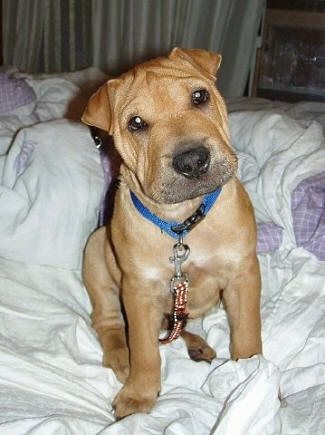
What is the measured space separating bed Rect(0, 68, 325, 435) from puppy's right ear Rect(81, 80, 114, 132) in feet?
2.15

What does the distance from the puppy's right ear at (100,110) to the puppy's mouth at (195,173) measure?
15.4 inches

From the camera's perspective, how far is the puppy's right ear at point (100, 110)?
6.04 feet

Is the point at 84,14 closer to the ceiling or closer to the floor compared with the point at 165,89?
closer to the floor

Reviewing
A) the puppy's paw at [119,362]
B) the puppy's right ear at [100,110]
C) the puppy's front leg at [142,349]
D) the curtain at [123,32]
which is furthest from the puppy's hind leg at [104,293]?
the curtain at [123,32]

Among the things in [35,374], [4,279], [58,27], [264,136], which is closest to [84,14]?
[58,27]

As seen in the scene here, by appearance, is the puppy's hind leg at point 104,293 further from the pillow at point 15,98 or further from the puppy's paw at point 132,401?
the pillow at point 15,98

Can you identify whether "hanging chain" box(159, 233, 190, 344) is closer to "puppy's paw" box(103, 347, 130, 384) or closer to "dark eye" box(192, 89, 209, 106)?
"puppy's paw" box(103, 347, 130, 384)

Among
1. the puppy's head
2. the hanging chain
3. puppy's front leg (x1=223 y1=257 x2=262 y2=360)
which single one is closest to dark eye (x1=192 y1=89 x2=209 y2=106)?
the puppy's head

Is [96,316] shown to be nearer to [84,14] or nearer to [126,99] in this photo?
[126,99]

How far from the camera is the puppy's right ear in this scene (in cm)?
184

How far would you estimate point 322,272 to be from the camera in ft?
7.34

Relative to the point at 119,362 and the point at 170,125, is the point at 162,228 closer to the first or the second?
the point at 170,125

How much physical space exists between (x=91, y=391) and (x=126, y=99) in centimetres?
99

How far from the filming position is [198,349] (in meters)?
2.04
